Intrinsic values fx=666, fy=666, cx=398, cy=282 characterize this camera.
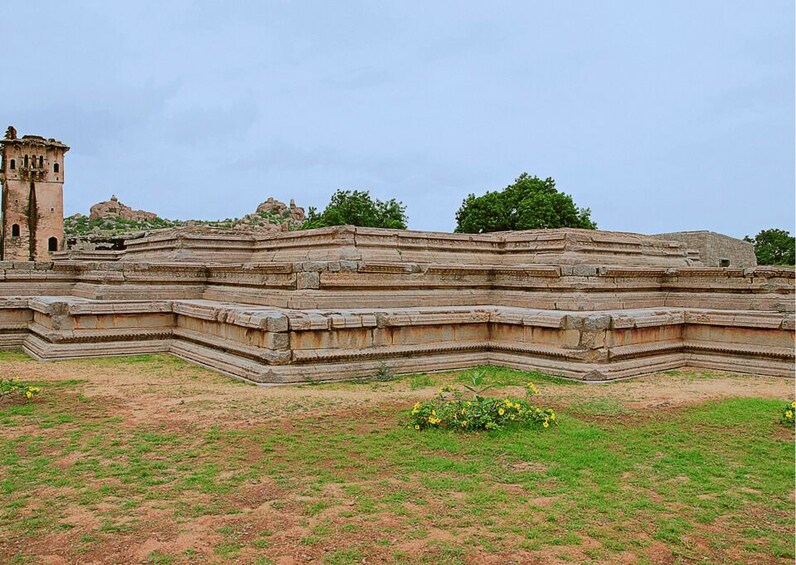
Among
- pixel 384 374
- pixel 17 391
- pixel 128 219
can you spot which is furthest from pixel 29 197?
pixel 384 374

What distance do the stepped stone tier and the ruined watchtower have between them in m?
37.6

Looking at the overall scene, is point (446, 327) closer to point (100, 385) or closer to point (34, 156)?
point (100, 385)

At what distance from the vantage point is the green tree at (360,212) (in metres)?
36.3

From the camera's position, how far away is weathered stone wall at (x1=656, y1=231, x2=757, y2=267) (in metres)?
23.5

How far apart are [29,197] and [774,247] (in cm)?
4811

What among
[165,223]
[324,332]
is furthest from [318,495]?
[165,223]

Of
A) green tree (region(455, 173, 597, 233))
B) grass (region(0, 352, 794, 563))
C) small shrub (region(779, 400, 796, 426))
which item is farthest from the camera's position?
green tree (region(455, 173, 597, 233))

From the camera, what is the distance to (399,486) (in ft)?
15.9

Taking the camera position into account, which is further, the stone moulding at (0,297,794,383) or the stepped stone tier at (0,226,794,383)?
the stepped stone tier at (0,226,794,383)

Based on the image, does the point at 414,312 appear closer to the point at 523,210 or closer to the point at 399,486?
the point at 399,486

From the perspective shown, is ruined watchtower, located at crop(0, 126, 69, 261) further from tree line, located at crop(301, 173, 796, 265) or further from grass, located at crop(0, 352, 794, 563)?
grass, located at crop(0, 352, 794, 563)

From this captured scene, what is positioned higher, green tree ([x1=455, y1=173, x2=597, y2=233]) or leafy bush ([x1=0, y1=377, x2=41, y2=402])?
green tree ([x1=455, y1=173, x2=597, y2=233])

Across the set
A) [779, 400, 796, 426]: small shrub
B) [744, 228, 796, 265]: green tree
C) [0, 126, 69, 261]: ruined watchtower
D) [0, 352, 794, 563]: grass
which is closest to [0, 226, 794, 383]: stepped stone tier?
[0, 352, 794, 563]: grass

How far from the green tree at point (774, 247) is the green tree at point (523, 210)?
30.7ft
